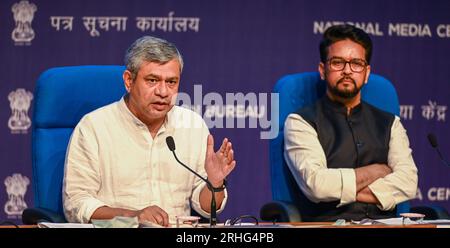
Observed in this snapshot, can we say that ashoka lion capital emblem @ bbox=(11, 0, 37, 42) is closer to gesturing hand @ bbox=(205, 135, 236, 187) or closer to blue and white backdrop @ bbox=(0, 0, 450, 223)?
blue and white backdrop @ bbox=(0, 0, 450, 223)

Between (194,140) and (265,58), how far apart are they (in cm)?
173

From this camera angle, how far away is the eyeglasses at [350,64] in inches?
160

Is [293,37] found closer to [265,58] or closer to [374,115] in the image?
[265,58]

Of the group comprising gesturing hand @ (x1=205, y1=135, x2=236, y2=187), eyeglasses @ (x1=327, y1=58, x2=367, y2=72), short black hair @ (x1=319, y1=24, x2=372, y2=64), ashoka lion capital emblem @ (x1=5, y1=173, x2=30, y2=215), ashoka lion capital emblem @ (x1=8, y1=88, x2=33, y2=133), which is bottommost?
ashoka lion capital emblem @ (x1=5, y1=173, x2=30, y2=215)

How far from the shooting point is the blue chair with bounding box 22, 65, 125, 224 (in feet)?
12.3

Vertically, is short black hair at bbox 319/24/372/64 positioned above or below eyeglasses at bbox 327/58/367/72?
above

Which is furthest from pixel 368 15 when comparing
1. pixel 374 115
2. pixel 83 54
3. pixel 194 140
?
pixel 194 140

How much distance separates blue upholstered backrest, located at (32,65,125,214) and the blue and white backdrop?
1.47 meters

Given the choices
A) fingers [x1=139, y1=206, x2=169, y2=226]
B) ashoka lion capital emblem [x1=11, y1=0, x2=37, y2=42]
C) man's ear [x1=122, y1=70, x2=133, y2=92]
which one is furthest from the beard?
ashoka lion capital emblem [x1=11, y1=0, x2=37, y2=42]

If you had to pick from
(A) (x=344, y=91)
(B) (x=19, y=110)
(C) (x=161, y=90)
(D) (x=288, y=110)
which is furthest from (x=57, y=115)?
(B) (x=19, y=110)

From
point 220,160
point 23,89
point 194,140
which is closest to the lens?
point 220,160

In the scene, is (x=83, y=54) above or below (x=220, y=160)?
above

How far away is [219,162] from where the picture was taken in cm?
338

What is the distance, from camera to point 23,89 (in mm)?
5219
